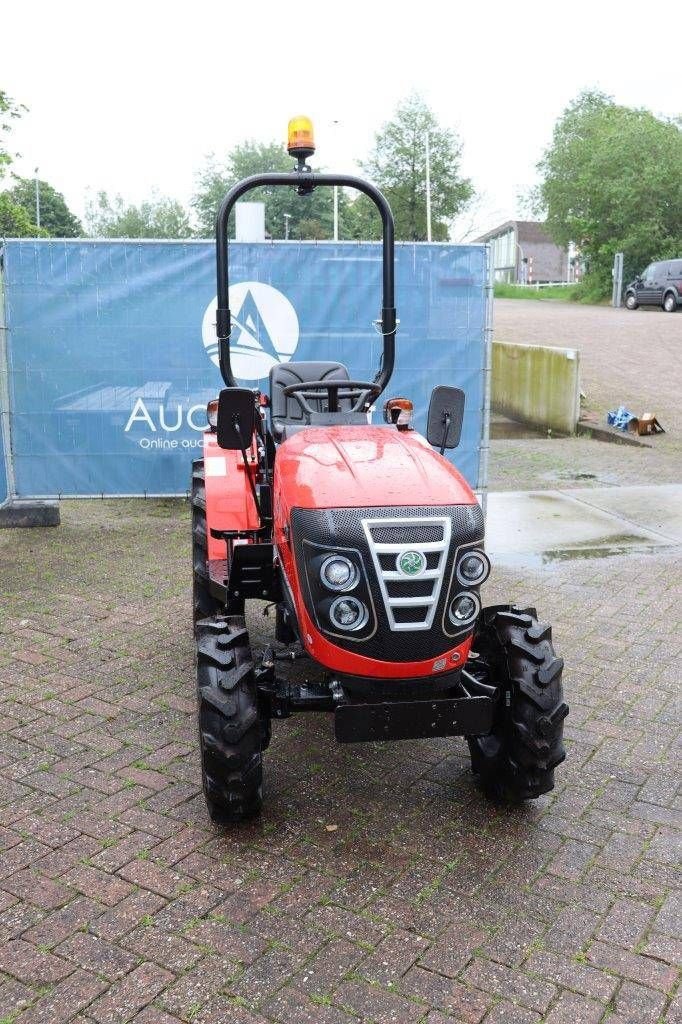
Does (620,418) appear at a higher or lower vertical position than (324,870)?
higher

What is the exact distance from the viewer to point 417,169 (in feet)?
168

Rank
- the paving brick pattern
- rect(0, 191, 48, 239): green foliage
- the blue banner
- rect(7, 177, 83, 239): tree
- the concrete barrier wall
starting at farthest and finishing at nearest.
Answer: rect(7, 177, 83, 239): tree, rect(0, 191, 48, 239): green foliage, the concrete barrier wall, the blue banner, the paving brick pattern

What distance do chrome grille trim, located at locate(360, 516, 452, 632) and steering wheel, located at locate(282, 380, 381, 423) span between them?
3.46 ft

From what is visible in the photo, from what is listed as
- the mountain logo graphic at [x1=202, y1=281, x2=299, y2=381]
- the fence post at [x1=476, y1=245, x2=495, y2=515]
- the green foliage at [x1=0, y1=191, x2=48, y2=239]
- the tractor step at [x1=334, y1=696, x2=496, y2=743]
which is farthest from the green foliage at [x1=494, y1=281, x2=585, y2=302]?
the tractor step at [x1=334, y1=696, x2=496, y2=743]

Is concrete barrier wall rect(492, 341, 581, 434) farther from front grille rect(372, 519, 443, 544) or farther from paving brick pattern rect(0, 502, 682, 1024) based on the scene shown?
front grille rect(372, 519, 443, 544)

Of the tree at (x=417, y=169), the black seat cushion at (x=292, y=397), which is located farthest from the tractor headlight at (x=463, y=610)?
the tree at (x=417, y=169)

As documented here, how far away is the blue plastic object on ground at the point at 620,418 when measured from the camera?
13453 millimetres

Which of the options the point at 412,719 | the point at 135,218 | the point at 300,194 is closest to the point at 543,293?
the point at 300,194

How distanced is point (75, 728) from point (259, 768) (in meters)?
1.33

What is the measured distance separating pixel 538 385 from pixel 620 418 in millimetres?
1834

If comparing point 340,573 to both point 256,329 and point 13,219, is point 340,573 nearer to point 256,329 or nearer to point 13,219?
point 256,329

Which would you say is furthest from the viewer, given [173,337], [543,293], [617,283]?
[543,293]

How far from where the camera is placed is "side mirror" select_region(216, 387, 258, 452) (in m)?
4.01

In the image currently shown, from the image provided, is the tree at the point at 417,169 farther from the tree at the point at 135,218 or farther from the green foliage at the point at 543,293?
the tree at the point at 135,218
